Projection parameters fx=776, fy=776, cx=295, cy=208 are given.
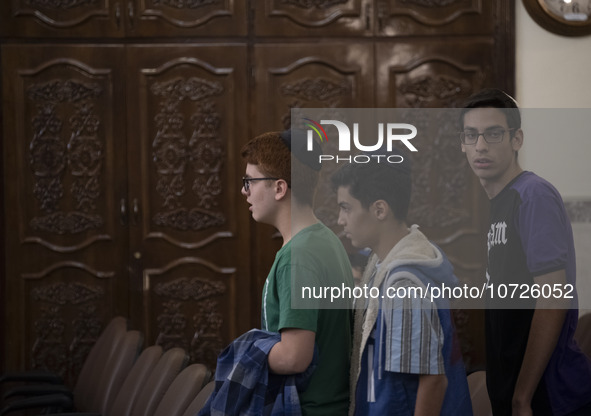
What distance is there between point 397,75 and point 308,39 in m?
0.53

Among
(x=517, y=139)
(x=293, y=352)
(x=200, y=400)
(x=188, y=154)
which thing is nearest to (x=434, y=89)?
(x=188, y=154)

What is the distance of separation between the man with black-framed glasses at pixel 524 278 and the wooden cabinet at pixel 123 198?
2.55m

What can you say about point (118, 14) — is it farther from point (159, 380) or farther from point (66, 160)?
point (159, 380)

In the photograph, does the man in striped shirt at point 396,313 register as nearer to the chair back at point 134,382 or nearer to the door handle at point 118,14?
the chair back at point 134,382

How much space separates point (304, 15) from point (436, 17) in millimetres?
719

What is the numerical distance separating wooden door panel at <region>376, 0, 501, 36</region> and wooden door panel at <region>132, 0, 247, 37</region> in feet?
2.57

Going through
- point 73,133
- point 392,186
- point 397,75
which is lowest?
point 392,186

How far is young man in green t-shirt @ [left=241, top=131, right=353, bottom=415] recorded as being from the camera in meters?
1.73

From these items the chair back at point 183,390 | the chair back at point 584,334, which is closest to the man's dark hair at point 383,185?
the chair back at point 183,390

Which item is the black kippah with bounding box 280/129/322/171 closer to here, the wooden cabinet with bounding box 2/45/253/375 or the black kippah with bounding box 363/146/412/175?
the black kippah with bounding box 363/146/412/175

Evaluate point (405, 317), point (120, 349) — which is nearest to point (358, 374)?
point (405, 317)

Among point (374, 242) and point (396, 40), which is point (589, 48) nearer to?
point (396, 40)

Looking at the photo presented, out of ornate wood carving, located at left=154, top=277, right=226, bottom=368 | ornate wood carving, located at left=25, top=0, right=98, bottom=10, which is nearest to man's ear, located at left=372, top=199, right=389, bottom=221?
ornate wood carving, located at left=154, top=277, right=226, bottom=368

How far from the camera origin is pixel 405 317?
5.16 feet
